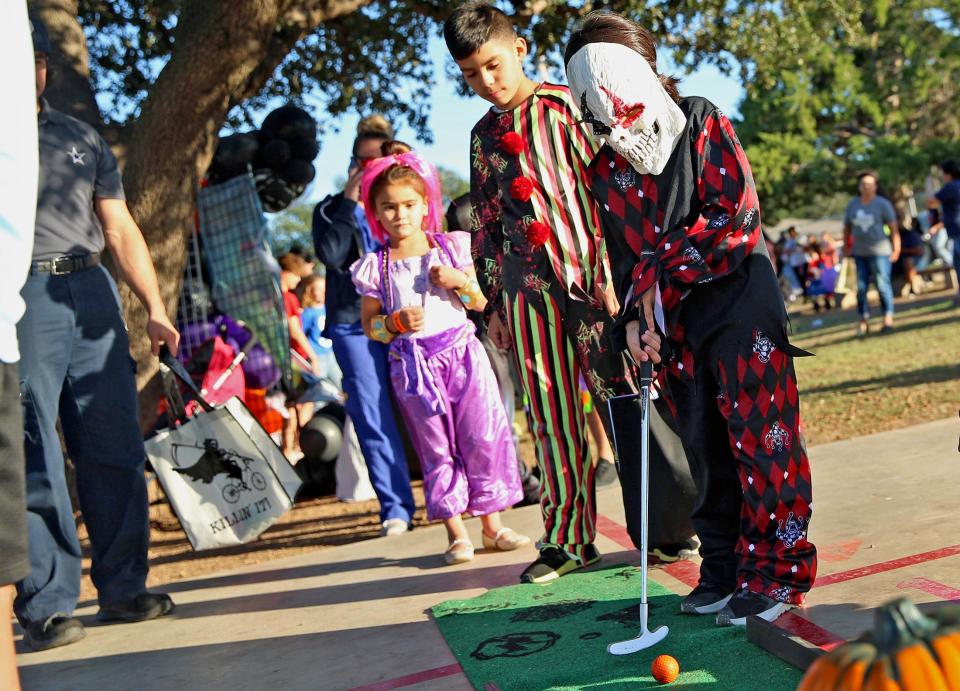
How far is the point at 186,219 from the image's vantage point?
7379 mm

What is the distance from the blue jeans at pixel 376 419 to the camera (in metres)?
5.55

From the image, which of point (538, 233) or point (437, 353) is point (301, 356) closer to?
point (437, 353)

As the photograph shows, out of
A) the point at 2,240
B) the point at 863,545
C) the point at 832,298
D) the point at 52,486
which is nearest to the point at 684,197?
the point at 863,545

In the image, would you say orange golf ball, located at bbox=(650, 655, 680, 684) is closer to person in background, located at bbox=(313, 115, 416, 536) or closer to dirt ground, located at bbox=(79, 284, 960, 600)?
dirt ground, located at bbox=(79, 284, 960, 600)

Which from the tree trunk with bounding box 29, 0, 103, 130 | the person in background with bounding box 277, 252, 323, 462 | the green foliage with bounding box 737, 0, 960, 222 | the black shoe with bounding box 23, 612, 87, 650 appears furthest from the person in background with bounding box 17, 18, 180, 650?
the green foliage with bounding box 737, 0, 960, 222

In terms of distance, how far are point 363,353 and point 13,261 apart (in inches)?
138

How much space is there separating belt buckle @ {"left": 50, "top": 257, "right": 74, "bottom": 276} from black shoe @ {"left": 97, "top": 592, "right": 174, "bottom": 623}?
4.54ft

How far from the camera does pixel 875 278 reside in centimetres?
1325

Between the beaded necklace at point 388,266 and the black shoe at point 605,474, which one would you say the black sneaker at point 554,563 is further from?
the black shoe at point 605,474

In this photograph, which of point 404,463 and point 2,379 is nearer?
point 2,379

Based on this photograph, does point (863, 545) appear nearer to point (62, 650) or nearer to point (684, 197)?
point (684, 197)

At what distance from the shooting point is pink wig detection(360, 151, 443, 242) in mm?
4805

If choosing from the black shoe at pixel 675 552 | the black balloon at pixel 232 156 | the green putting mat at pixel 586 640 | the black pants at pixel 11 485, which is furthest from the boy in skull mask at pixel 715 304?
the black balloon at pixel 232 156

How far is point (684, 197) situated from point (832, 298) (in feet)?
70.5
